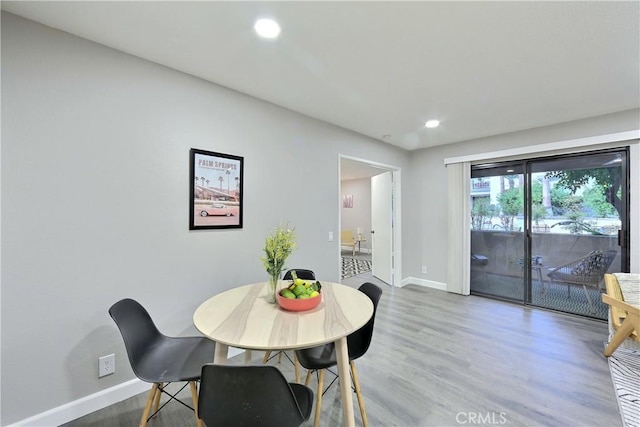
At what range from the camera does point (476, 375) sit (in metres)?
2.11

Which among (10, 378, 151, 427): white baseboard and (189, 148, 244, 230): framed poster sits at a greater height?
(189, 148, 244, 230): framed poster

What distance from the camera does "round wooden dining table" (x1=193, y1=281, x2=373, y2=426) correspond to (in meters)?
1.20

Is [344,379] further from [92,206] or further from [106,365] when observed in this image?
[92,206]

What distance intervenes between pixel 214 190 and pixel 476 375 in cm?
267

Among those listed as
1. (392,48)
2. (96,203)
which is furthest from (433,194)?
(96,203)

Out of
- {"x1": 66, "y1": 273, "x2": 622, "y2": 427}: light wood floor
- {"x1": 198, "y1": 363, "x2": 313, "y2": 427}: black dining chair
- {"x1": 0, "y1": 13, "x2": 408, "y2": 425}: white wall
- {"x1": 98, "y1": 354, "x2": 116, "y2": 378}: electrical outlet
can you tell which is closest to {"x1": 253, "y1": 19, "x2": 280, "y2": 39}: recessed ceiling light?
{"x1": 0, "y1": 13, "x2": 408, "y2": 425}: white wall

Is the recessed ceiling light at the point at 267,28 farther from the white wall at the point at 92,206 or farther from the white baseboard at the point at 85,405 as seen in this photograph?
the white baseboard at the point at 85,405

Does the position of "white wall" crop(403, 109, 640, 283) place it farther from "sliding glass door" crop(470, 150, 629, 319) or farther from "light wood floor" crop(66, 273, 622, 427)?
"light wood floor" crop(66, 273, 622, 427)

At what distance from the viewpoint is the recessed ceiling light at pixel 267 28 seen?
1.54 meters

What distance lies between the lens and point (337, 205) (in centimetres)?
335

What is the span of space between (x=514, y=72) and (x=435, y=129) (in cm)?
144

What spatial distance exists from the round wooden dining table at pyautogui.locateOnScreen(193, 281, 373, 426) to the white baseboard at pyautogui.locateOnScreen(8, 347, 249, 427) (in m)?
0.95

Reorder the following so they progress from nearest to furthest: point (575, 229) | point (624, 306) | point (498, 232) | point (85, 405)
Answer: point (85, 405) < point (624, 306) < point (575, 229) < point (498, 232)

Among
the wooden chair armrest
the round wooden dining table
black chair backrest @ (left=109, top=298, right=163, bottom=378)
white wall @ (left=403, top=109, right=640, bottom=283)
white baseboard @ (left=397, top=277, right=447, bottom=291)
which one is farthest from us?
white baseboard @ (left=397, top=277, right=447, bottom=291)
